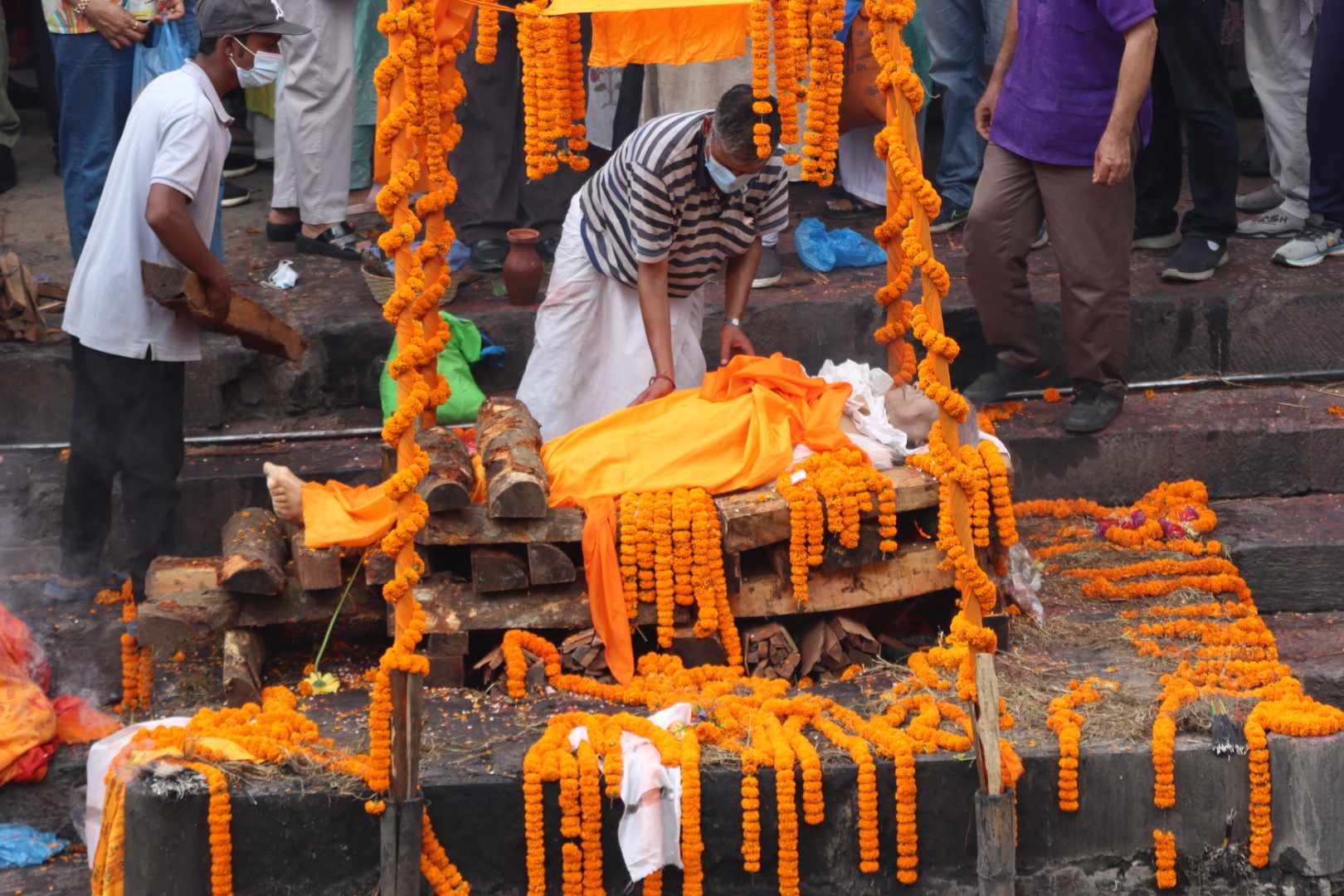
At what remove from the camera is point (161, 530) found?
6105 mm

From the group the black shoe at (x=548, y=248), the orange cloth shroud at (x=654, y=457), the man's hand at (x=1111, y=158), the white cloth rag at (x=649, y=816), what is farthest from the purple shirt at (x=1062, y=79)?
the white cloth rag at (x=649, y=816)

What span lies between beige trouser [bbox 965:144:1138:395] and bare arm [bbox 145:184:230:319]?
2915 millimetres

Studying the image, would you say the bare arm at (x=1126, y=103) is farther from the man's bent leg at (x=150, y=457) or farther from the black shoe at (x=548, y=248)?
the man's bent leg at (x=150, y=457)

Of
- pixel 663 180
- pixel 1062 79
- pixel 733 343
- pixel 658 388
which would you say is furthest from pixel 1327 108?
pixel 658 388

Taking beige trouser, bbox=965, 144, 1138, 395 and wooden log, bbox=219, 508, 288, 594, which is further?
beige trouser, bbox=965, 144, 1138, 395

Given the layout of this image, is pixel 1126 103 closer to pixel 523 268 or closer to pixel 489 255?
pixel 523 268

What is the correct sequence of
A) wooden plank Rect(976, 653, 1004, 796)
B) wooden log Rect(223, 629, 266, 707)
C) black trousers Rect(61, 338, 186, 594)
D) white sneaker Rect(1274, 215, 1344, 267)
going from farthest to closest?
white sneaker Rect(1274, 215, 1344, 267)
black trousers Rect(61, 338, 186, 594)
wooden log Rect(223, 629, 266, 707)
wooden plank Rect(976, 653, 1004, 796)

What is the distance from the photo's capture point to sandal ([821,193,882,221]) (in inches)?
339

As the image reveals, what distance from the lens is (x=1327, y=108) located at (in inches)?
295

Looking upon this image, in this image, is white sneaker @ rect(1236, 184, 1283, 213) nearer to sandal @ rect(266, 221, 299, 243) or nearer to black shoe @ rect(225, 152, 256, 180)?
sandal @ rect(266, 221, 299, 243)

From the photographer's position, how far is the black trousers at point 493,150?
7.92 meters

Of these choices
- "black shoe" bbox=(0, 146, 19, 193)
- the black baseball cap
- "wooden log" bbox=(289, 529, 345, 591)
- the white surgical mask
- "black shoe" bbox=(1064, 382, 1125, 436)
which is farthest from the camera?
"black shoe" bbox=(0, 146, 19, 193)

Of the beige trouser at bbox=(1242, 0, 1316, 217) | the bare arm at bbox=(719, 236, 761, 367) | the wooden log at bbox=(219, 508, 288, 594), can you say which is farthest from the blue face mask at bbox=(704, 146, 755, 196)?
the beige trouser at bbox=(1242, 0, 1316, 217)

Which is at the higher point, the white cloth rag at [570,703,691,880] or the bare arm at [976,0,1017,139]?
the bare arm at [976,0,1017,139]
